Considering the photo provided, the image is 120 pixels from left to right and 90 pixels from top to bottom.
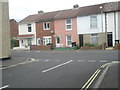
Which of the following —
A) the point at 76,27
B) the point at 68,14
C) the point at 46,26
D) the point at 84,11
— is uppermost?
the point at 84,11

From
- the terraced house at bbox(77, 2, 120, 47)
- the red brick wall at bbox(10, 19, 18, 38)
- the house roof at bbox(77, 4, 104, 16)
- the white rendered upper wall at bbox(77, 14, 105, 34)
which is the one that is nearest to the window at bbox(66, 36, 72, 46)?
the terraced house at bbox(77, 2, 120, 47)

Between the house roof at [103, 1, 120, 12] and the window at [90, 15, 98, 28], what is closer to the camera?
the house roof at [103, 1, 120, 12]

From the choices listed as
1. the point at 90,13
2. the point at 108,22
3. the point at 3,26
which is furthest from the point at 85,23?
the point at 3,26

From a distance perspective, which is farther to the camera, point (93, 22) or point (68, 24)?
point (68, 24)

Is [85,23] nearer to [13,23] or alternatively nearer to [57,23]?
[57,23]

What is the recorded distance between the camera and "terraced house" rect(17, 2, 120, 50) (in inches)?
1232

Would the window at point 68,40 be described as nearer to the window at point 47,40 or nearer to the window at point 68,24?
the window at point 68,24

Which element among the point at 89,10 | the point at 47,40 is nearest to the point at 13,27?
the point at 47,40

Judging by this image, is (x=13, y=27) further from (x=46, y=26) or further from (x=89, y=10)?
(x=89, y=10)

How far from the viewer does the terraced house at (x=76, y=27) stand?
31.3 metres

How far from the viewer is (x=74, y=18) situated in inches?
1378

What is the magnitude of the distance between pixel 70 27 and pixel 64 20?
6.02ft

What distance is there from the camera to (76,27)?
114ft

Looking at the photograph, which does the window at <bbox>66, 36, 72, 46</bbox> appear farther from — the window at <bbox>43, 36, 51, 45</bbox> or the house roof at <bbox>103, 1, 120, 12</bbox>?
the house roof at <bbox>103, 1, 120, 12</bbox>
